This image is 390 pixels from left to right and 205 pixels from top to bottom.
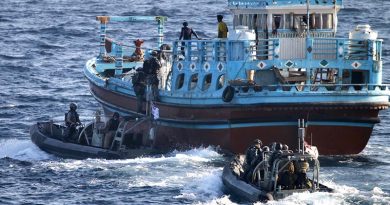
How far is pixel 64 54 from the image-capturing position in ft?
271

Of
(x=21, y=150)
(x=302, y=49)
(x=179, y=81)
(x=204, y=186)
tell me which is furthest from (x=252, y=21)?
(x=204, y=186)

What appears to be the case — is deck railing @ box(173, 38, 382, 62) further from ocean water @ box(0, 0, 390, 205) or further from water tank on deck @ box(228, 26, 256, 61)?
ocean water @ box(0, 0, 390, 205)

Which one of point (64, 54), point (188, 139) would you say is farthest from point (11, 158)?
point (64, 54)

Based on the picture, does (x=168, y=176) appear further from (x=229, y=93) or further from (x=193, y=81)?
(x=193, y=81)

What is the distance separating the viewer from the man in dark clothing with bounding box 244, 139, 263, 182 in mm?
42188

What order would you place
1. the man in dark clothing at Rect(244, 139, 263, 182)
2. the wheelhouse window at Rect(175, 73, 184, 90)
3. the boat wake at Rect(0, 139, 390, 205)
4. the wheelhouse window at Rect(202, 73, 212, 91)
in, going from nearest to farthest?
1. the boat wake at Rect(0, 139, 390, 205)
2. the man in dark clothing at Rect(244, 139, 263, 182)
3. the wheelhouse window at Rect(202, 73, 212, 91)
4. the wheelhouse window at Rect(175, 73, 184, 90)

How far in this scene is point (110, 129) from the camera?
52844 mm

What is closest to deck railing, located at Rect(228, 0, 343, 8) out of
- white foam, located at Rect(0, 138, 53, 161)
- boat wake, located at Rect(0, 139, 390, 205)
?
boat wake, located at Rect(0, 139, 390, 205)

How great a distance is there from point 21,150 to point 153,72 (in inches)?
238

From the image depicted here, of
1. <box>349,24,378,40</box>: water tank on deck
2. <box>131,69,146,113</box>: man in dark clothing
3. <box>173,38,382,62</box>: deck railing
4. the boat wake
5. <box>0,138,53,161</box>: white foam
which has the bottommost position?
<box>0,138,53,161</box>: white foam

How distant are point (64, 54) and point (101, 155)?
32.5 metres

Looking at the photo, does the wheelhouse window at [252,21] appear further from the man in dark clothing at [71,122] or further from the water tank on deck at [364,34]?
the man in dark clothing at [71,122]

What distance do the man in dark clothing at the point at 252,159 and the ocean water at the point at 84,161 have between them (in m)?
0.98

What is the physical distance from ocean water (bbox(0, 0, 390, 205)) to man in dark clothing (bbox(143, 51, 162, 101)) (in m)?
2.75
